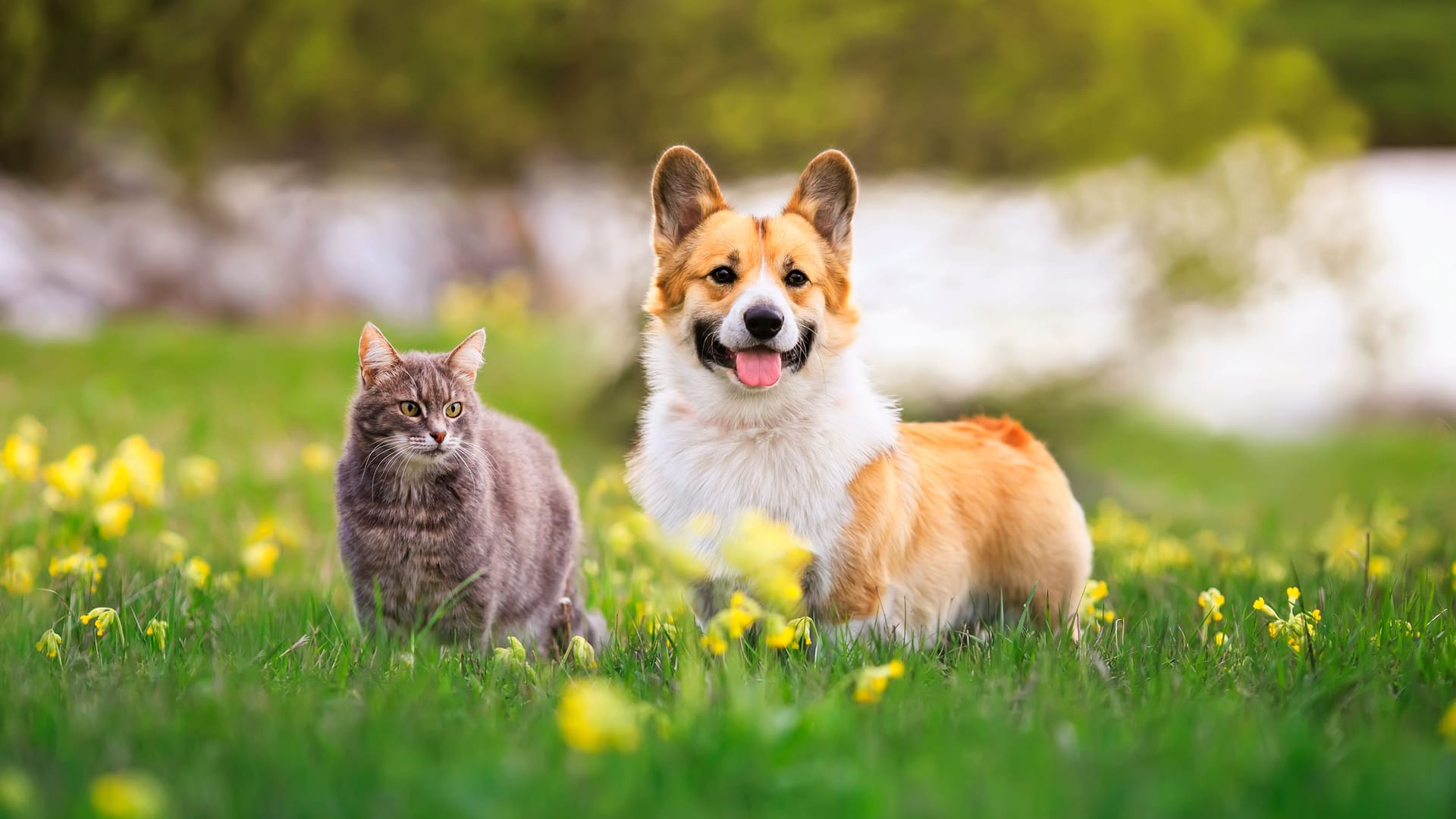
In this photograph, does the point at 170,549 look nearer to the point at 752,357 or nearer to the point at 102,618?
the point at 102,618

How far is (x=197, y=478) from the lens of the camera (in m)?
5.17

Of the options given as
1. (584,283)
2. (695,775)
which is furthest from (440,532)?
(584,283)

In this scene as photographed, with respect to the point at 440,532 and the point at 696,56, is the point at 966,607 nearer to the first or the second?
the point at 440,532

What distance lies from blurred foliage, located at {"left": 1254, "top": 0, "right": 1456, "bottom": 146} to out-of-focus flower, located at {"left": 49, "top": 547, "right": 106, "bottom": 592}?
1446 cm

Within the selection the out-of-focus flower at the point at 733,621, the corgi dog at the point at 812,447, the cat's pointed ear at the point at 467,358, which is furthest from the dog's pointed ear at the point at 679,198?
the out-of-focus flower at the point at 733,621

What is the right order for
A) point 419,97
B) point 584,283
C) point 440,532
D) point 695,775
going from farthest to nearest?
1. point 584,283
2. point 419,97
3. point 440,532
4. point 695,775

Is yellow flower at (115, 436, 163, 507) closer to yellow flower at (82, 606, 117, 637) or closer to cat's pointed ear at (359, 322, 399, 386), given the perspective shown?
yellow flower at (82, 606, 117, 637)

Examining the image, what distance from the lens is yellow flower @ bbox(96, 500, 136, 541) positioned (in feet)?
13.8

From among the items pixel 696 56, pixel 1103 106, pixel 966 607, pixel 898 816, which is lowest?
pixel 966 607

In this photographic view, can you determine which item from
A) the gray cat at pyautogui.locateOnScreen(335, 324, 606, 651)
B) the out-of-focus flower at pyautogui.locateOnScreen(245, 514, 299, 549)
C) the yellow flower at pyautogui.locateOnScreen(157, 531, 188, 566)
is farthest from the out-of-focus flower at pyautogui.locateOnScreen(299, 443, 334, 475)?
the gray cat at pyautogui.locateOnScreen(335, 324, 606, 651)

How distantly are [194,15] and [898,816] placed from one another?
977 centimetres

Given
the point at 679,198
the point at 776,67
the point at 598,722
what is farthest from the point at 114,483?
the point at 776,67

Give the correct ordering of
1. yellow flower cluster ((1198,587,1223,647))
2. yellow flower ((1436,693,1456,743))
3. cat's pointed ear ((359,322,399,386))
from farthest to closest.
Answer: cat's pointed ear ((359,322,399,386))
yellow flower cluster ((1198,587,1223,647))
yellow flower ((1436,693,1456,743))

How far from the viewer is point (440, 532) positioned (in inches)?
138
